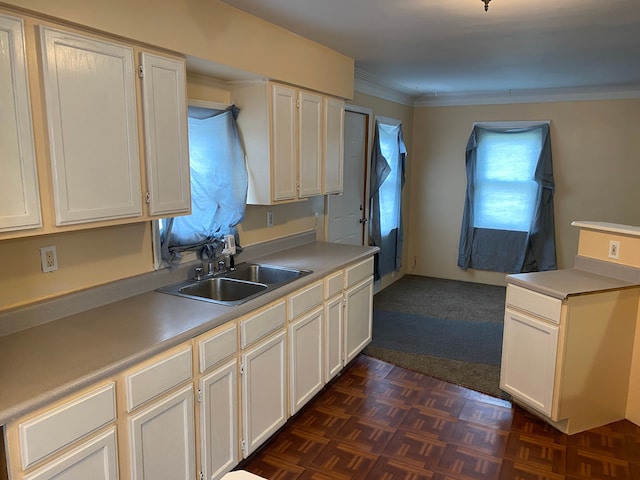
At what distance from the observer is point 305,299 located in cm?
282

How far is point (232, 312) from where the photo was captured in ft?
7.17

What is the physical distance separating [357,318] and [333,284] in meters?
0.57

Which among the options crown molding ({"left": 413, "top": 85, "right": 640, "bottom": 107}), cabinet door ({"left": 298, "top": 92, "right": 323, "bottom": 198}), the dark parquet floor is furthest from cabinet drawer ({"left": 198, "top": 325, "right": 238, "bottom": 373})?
crown molding ({"left": 413, "top": 85, "right": 640, "bottom": 107})

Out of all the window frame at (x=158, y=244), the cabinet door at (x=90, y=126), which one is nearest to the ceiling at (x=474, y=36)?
the window frame at (x=158, y=244)

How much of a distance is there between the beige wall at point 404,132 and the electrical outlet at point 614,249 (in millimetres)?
2708

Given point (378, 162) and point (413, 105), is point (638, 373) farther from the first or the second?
point (413, 105)

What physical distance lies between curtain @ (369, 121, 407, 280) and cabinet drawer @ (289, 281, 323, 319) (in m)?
2.37

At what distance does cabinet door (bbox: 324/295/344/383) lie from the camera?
3.13 m

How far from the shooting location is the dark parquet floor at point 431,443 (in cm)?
248

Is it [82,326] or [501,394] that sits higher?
[82,326]

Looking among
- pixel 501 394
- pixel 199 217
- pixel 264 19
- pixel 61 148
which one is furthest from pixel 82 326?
pixel 501 394

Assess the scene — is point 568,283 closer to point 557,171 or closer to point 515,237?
point 515,237

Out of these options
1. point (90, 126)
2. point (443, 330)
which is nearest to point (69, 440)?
point (90, 126)

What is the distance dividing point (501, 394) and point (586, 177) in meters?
3.40
